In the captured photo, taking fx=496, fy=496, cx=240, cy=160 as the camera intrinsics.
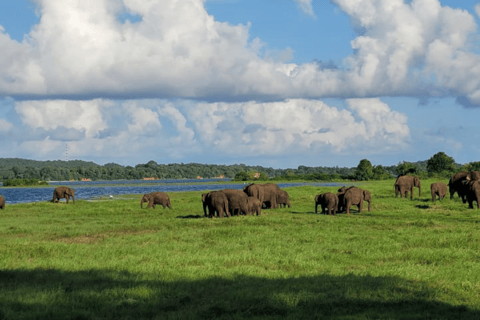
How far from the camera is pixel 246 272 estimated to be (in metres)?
14.4

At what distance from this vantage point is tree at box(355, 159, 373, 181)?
129750mm

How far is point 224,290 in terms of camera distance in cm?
1220

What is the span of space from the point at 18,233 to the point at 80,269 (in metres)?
11.6

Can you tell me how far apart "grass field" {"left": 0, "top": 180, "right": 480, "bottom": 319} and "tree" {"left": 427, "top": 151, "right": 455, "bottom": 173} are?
318 feet

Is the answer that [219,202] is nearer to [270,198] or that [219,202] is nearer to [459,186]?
[270,198]

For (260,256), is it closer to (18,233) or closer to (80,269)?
(80,269)

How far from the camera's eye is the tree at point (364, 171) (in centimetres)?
12975

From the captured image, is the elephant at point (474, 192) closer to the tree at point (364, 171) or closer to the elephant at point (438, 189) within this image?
the elephant at point (438, 189)

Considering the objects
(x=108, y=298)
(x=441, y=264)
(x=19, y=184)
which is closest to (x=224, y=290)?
(x=108, y=298)

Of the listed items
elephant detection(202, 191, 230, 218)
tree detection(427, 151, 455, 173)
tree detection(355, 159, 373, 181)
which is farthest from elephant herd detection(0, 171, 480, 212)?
tree detection(355, 159, 373, 181)

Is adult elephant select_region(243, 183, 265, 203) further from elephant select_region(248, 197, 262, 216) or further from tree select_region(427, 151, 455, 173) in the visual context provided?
tree select_region(427, 151, 455, 173)

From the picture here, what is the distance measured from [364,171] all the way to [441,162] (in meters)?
20.4

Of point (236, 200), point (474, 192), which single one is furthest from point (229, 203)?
point (474, 192)

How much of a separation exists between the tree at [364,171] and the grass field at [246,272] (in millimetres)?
105684
